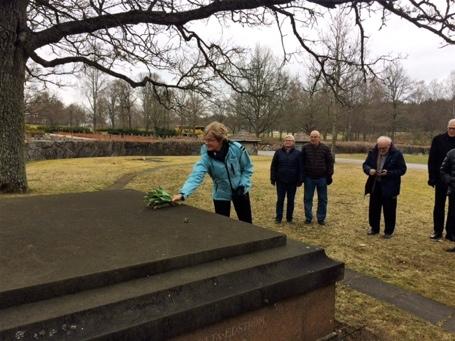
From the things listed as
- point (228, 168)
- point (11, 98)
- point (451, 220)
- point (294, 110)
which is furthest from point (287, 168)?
point (294, 110)

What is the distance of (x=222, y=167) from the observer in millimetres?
4590

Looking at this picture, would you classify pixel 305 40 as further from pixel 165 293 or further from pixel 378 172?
pixel 165 293

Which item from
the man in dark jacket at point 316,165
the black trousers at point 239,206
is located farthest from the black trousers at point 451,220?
the black trousers at point 239,206

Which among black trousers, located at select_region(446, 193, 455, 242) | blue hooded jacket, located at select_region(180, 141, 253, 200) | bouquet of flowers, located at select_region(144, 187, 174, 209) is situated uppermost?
blue hooded jacket, located at select_region(180, 141, 253, 200)

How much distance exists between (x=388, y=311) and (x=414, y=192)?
10.8 meters

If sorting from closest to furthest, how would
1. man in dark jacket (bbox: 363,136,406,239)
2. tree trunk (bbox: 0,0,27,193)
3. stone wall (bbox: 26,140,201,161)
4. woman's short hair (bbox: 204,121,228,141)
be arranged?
woman's short hair (bbox: 204,121,228,141) → man in dark jacket (bbox: 363,136,406,239) → tree trunk (bbox: 0,0,27,193) → stone wall (bbox: 26,140,201,161)

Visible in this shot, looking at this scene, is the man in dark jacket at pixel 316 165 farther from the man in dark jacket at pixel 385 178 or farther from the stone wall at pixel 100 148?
the stone wall at pixel 100 148

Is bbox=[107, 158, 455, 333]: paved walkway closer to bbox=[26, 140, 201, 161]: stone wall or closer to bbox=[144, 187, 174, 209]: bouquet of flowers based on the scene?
bbox=[144, 187, 174, 209]: bouquet of flowers

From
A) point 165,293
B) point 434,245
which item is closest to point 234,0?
point 434,245

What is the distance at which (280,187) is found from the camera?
26.4 ft

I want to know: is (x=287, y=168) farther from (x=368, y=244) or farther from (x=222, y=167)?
(x=222, y=167)

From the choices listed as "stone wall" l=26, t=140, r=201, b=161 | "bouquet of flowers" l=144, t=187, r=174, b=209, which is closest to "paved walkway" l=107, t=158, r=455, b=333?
"bouquet of flowers" l=144, t=187, r=174, b=209

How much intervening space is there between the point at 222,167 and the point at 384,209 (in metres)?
3.96

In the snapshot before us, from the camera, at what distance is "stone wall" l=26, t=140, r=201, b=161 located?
25984 mm
